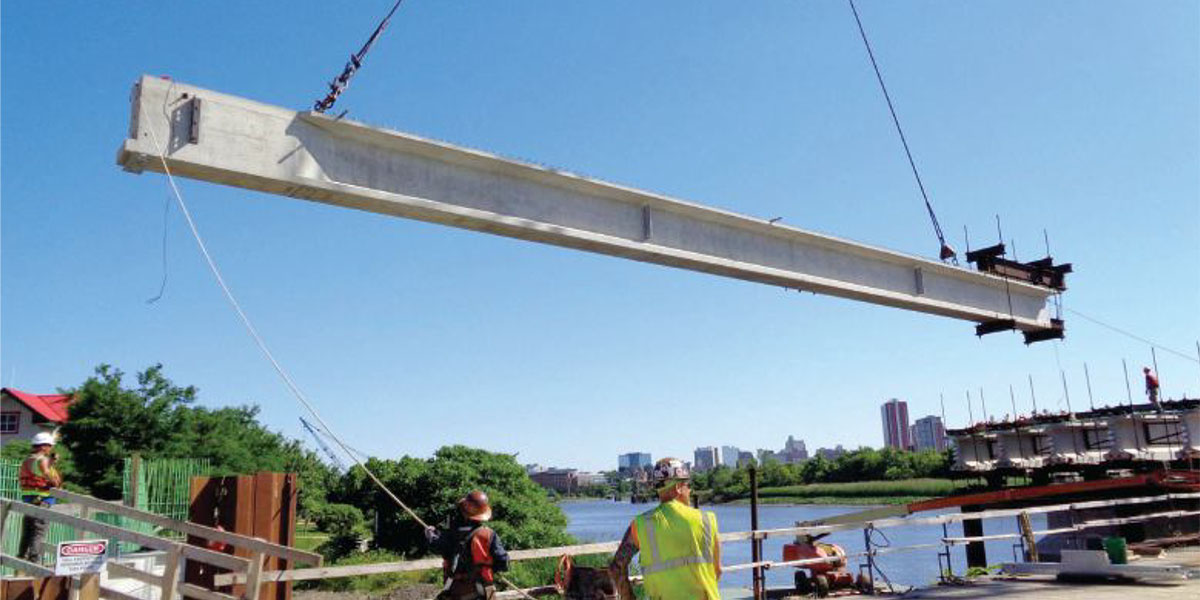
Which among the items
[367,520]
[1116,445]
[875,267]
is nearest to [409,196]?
[875,267]

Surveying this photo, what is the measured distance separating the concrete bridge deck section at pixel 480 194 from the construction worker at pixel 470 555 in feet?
17.5

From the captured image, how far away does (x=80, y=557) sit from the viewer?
670 cm

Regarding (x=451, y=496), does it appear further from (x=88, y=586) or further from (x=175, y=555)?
(x=175, y=555)

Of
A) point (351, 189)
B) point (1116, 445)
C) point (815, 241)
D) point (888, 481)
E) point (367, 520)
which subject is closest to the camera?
point (351, 189)

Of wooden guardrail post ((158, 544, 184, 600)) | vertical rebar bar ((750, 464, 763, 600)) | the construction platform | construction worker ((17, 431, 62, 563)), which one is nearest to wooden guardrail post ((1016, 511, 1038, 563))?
the construction platform

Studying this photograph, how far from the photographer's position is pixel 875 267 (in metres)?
16.5

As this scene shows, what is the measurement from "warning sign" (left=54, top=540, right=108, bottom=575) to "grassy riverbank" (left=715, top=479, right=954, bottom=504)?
2924 inches

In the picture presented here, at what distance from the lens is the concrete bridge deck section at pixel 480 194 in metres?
8.89

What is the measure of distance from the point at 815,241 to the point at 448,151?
7.64m

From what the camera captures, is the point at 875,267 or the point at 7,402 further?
the point at 7,402

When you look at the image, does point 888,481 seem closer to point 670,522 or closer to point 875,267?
point 875,267

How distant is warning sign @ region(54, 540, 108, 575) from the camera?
21.6ft

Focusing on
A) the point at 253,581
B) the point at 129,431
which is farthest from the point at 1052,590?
the point at 129,431

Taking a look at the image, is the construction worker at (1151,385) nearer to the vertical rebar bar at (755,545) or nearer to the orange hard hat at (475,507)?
the vertical rebar bar at (755,545)
